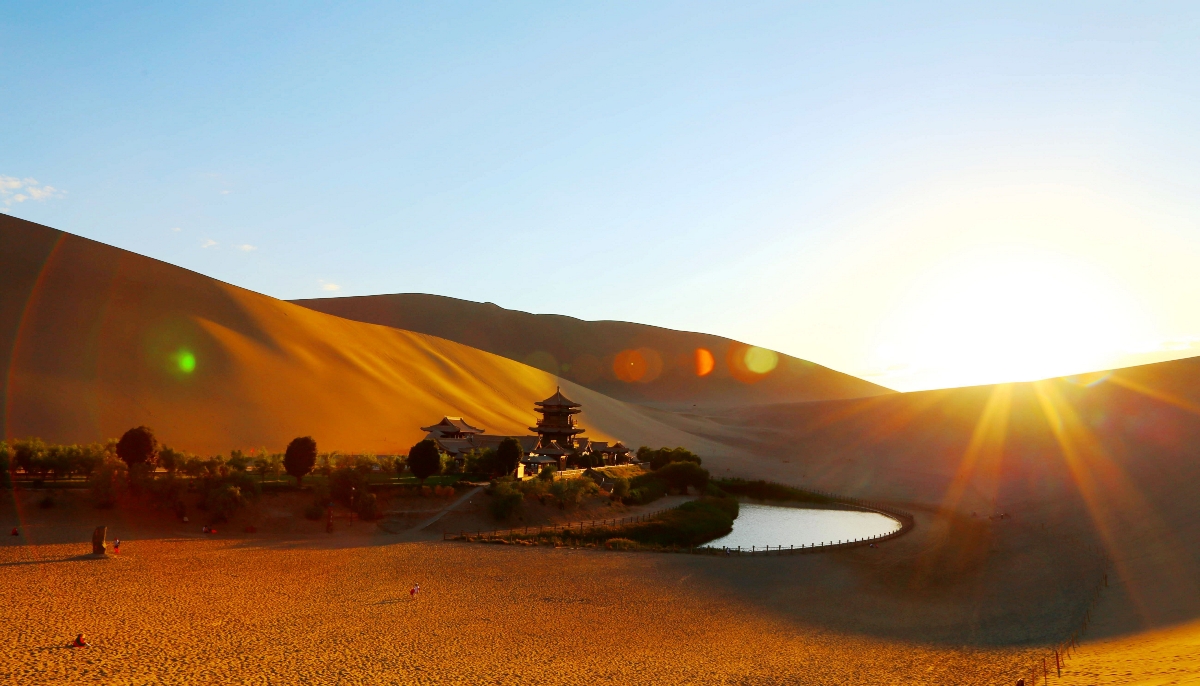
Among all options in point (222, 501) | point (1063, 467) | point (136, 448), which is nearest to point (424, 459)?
point (222, 501)

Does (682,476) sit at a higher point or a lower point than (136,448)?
lower

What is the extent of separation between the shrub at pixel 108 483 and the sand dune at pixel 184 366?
58.7 feet

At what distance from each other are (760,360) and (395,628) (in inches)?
6608

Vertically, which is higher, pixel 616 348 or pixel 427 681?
pixel 616 348

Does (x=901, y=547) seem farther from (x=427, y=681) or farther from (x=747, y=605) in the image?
(x=427, y=681)

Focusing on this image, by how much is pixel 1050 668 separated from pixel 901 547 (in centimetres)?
1913

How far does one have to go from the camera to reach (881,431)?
253ft

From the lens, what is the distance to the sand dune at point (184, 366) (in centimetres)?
5050

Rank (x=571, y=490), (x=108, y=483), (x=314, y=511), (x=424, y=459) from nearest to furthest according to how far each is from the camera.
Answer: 1. (x=108, y=483)
2. (x=314, y=511)
3. (x=424, y=459)
4. (x=571, y=490)

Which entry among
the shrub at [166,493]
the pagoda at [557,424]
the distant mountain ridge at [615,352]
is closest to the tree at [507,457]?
the pagoda at [557,424]

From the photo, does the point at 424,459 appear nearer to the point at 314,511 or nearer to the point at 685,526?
the point at 314,511

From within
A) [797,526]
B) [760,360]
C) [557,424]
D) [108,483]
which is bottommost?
[797,526]

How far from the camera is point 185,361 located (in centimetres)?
5859

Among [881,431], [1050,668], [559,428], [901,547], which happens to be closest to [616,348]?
[881,431]
